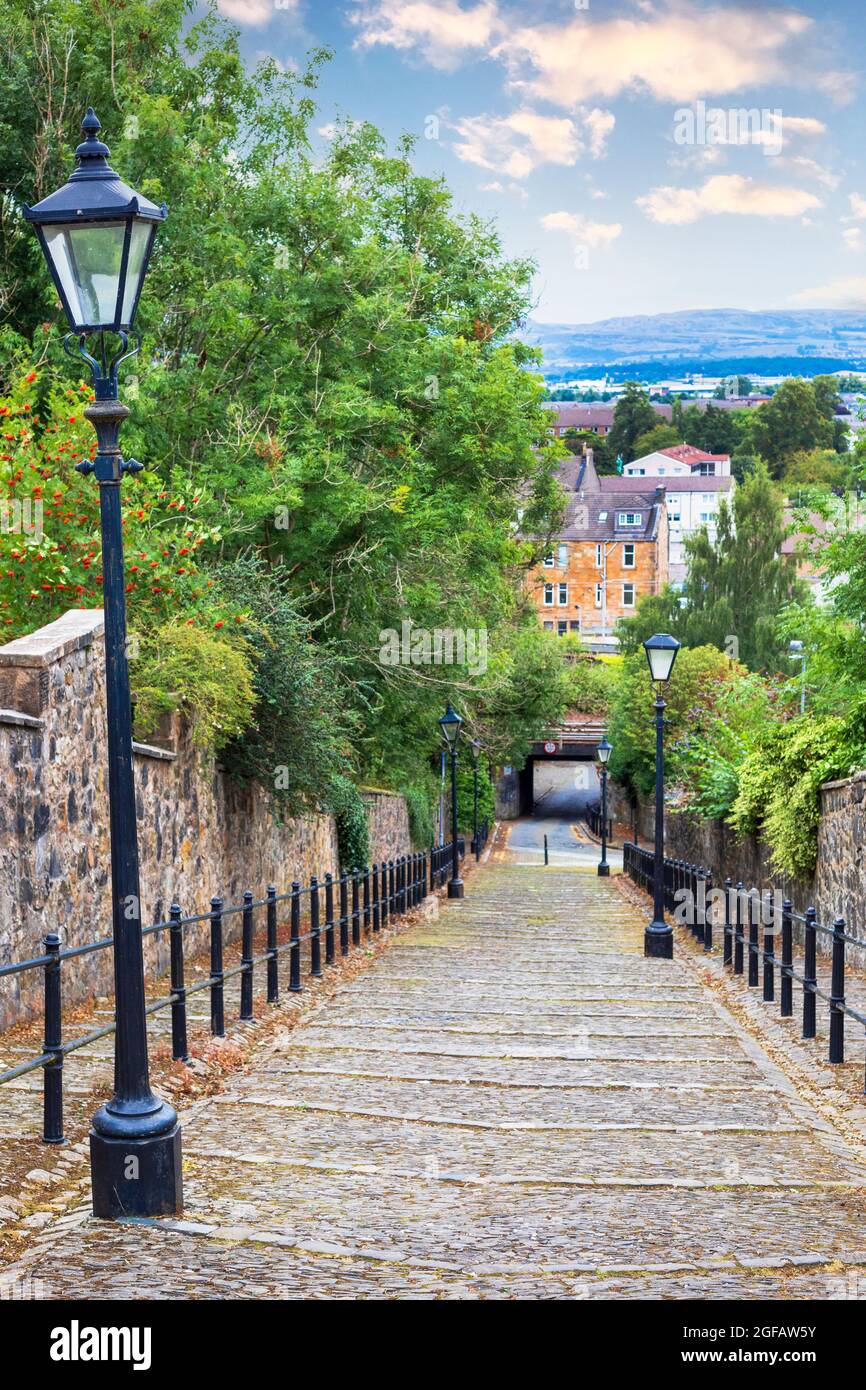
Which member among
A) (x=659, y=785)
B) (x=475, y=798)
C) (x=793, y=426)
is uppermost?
(x=793, y=426)

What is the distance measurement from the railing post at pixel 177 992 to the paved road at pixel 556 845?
112ft

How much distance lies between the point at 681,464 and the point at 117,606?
130126mm

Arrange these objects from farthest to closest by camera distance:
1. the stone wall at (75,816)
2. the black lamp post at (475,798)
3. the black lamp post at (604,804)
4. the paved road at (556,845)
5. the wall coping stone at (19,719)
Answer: the paved road at (556,845)
the black lamp post at (475,798)
the black lamp post at (604,804)
the stone wall at (75,816)
the wall coping stone at (19,719)

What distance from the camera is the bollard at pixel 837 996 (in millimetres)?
9164

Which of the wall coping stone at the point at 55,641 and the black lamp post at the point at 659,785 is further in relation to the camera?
the black lamp post at the point at 659,785

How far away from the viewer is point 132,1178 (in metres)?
5.69

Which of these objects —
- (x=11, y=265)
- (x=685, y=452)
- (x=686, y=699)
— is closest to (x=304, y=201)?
(x=11, y=265)

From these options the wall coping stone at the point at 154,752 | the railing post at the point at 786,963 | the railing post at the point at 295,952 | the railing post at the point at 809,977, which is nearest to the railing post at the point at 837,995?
the railing post at the point at 809,977

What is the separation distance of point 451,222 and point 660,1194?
29.8m

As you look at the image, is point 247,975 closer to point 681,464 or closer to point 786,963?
point 786,963

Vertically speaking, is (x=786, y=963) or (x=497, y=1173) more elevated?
(x=786, y=963)

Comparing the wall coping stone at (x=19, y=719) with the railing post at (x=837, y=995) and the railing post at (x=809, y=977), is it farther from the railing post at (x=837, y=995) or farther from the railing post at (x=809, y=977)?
the railing post at (x=809, y=977)

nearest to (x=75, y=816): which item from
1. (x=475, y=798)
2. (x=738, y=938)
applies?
(x=738, y=938)

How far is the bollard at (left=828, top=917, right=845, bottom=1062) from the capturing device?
916cm
